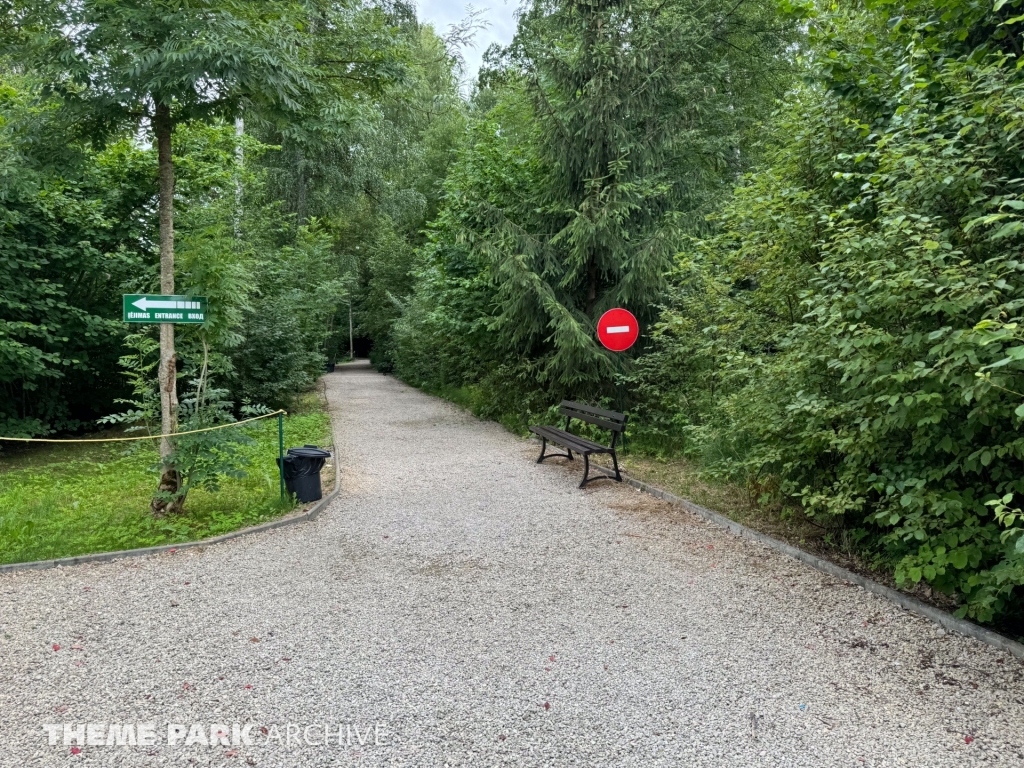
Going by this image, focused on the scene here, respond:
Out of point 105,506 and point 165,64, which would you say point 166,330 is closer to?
point 105,506

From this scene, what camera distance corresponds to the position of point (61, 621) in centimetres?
397

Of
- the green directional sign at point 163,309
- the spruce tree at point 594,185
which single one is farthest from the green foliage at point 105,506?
the spruce tree at point 594,185

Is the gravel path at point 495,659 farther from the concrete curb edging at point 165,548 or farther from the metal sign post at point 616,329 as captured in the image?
the metal sign post at point 616,329

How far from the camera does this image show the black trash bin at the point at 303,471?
263 inches

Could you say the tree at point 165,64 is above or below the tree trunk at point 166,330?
above

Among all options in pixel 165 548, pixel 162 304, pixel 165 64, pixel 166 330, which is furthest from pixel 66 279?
pixel 165 548

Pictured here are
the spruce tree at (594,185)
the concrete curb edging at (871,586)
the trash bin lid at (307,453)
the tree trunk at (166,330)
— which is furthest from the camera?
the spruce tree at (594,185)

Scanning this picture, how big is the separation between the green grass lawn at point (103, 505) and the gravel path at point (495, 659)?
0.42 metres

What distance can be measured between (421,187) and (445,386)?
13.5 meters

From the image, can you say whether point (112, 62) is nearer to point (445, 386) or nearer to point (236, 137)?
point (236, 137)

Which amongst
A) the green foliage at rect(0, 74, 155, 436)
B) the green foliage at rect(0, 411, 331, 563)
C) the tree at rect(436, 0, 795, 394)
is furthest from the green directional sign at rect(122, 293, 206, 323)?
the tree at rect(436, 0, 795, 394)

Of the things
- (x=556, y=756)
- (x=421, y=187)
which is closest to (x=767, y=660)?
(x=556, y=756)

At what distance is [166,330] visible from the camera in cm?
600

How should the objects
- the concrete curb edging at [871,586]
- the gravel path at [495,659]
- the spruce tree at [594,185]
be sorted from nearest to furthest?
the gravel path at [495,659] < the concrete curb edging at [871,586] < the spruce tree at [594,185]
